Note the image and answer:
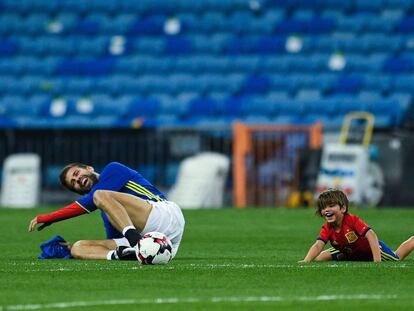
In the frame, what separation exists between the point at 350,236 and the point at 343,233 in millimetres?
67

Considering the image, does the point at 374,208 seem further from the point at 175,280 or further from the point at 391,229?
the point at 175,280

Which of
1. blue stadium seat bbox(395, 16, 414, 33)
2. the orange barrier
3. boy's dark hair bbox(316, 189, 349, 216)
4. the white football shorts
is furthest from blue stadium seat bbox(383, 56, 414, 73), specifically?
boy's dark hair bbox(316, 189, 349, 216)

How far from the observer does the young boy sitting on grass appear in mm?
11172

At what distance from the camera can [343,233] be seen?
11.3 meters

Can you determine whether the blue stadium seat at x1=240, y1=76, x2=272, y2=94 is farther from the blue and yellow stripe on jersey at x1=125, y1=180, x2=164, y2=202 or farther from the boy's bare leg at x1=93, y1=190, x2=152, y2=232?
the boy's bare leg at x1=93, y1=190, x2=152, y2=232

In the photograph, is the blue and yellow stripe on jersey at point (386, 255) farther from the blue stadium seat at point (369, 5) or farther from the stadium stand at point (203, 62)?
the blue stadium seat at point (369, 5)

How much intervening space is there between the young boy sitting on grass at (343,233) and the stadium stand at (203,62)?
1162 cm

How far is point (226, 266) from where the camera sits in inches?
433

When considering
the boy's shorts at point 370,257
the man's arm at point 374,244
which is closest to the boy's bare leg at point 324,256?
the boy's shorts at point 370,257

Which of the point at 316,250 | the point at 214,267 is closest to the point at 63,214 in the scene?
the point at 214,267

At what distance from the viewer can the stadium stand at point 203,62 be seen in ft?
79.7

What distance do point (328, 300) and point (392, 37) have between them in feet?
56.9

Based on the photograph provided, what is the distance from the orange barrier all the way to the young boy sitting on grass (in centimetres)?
1079

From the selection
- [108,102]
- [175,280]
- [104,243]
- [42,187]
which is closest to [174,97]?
[108,102]
